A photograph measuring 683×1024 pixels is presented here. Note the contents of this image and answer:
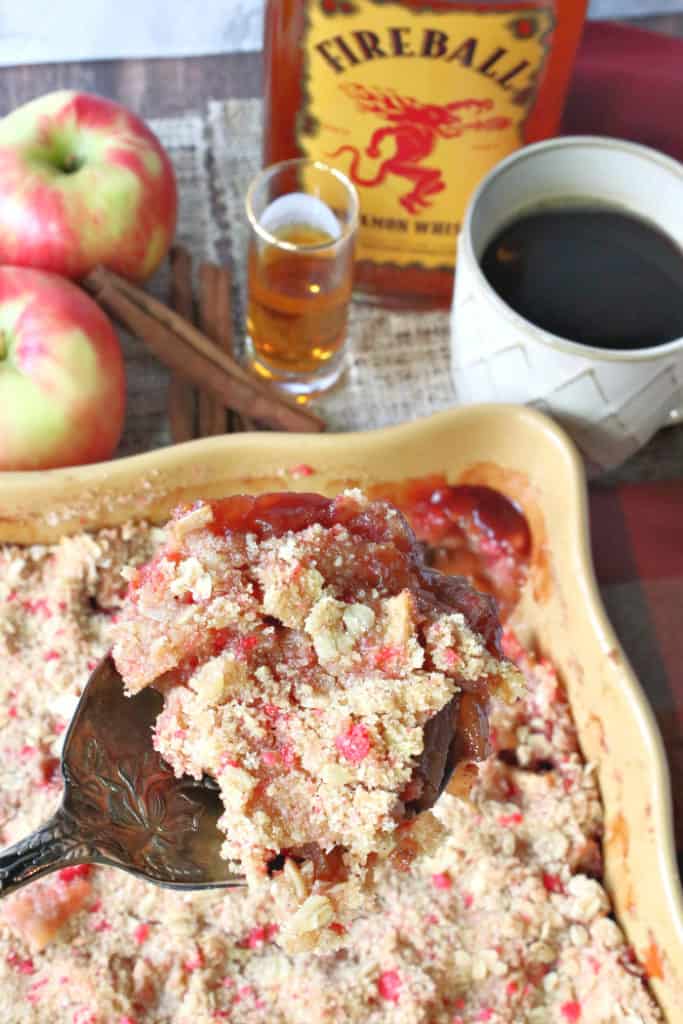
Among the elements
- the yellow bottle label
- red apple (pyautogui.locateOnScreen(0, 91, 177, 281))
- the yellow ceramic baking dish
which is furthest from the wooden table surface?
the yellow ceramic baking dish

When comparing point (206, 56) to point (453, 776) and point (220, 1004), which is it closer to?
point (453, 776)

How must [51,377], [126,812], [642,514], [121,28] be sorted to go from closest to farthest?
[126,812] < [51,377] < [642,514] < [121,28]

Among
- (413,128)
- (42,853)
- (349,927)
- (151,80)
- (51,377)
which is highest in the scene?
(413,128)

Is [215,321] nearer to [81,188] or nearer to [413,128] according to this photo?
[81,188]

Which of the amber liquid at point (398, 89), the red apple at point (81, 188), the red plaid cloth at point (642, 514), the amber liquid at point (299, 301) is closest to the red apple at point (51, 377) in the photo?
the red apple at point (81, 188)

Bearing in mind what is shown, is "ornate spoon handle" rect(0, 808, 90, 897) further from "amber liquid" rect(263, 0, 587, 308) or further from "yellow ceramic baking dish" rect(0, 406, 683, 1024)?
"amber liquid" rect(263, 0, 587, 308)

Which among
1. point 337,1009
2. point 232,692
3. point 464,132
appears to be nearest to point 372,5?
point 464,132

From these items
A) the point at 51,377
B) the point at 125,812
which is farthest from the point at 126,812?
the point at 51,377
